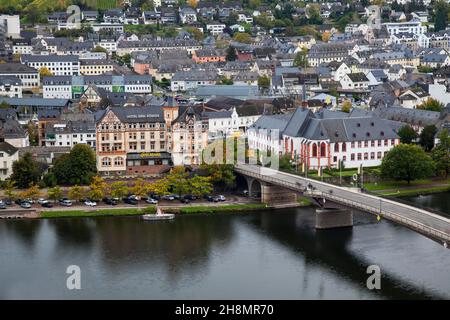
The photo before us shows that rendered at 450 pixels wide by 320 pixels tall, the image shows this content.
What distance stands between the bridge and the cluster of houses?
295cm

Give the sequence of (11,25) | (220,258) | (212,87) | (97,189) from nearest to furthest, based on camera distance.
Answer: (220,258), (97,189), (212,87), (11,25)

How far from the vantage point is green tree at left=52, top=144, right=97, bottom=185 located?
2983 cm

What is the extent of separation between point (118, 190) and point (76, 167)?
205cm

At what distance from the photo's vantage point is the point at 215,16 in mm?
72250

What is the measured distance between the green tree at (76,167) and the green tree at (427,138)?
41.3 feet

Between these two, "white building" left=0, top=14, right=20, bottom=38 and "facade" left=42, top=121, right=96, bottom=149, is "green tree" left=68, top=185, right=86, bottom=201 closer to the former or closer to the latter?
"facade" left=42, top=121, right=96, bottom=149

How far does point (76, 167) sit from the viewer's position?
2994 centimetres

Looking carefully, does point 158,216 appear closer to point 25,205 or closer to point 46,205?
point 46,205

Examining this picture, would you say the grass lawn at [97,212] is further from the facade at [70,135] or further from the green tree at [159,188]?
the facade at [70,135]

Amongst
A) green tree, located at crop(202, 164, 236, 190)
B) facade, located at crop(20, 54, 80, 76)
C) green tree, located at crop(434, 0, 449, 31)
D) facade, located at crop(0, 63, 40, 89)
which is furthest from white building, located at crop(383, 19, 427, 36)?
green tree, located at crop(202, 164, 236, 190)

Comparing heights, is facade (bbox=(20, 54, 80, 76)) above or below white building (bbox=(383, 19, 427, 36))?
below

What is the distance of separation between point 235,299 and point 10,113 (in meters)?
21.4

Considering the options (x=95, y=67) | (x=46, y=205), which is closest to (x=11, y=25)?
(x=95, y=67)

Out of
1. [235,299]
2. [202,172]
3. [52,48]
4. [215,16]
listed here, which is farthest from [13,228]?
[215,16]
